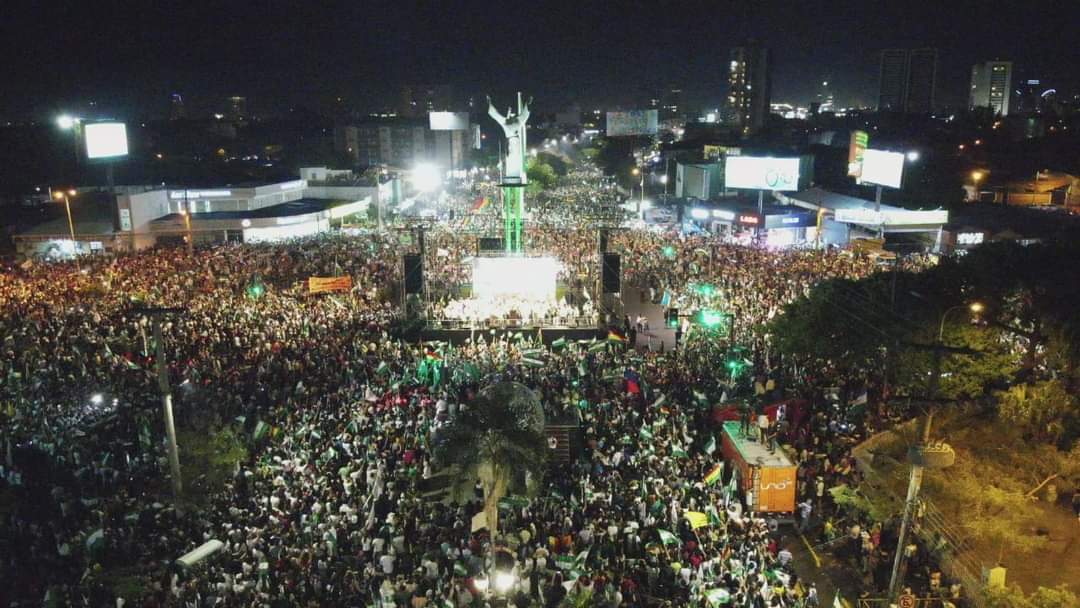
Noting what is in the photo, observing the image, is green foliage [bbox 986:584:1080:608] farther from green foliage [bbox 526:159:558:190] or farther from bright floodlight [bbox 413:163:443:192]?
green foliage [bbox 526:159:558:190]

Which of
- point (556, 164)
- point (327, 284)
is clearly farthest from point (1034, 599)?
point (556, 164)

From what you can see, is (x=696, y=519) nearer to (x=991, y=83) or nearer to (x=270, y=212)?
(x=270, y=212)

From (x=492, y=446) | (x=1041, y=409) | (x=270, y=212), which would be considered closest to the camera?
(x=492, y=446)

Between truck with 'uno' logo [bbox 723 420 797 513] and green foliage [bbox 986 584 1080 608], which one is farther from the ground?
green foliage [bbox 986 584 1080 608]

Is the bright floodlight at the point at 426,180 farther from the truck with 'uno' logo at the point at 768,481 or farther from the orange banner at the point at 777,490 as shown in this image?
the orange banner at the point at 777,490

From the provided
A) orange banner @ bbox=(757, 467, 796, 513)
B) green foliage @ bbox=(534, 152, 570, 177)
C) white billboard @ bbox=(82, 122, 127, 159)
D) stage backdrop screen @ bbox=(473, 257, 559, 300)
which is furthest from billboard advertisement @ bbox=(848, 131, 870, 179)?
green foliage @ bbox=(534, 152, 570, 177)

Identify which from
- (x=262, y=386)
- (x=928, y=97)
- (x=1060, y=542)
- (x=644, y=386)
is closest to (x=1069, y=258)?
(x=1060, y=542)

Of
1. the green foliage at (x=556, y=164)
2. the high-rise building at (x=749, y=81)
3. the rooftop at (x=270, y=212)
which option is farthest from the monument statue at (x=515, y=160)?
the high-rise building at (x=749, y=81)

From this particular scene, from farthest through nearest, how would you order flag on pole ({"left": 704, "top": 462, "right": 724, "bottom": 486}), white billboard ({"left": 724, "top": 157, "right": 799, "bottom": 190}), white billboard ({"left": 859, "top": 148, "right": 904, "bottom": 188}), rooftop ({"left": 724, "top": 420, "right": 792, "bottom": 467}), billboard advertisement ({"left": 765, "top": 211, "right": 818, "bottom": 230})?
1. white billboard ({"left": 724, "top": 157, "right": 799, "bottom": 190})
2. billboard advertisement ({"left": 765, "top": 211, "right": 818, "bottom": 230})
3. white billboard ({"left": 859, "top": 148, "right": 904, "bottom": 188})
4. rooftop ({"left": 724, "top": 420, "right": 792, "bottom": 467})
5. flag on pole ({"left": 704, "top": 462, "right": 724, "bottom": 486})
